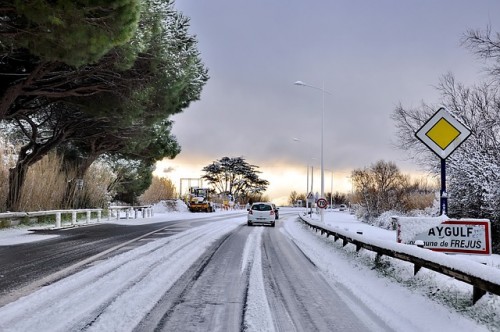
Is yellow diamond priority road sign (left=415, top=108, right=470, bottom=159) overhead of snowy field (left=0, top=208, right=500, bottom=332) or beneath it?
overhead

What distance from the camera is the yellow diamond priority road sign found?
21.6 ft

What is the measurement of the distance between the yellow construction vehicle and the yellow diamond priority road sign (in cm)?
5367

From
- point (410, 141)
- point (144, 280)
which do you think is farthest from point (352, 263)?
point (410, 141)

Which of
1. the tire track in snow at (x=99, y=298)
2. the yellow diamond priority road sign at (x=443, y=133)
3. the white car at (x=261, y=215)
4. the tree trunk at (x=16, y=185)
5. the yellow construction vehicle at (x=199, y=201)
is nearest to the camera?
the tire track in snow at (x=99, y=298)

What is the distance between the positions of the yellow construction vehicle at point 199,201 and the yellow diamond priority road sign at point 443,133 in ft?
176

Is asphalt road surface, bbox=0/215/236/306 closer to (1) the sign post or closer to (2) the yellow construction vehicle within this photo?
(1) the sign post

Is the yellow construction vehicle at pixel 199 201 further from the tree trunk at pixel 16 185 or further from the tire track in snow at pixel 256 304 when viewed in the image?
the tire track in snow at pixel 256 304

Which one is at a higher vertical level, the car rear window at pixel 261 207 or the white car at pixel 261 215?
the car rear window at pixel 261 207

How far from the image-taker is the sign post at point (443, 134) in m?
6.59

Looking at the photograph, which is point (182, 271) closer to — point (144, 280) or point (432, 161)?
point (144, 280)

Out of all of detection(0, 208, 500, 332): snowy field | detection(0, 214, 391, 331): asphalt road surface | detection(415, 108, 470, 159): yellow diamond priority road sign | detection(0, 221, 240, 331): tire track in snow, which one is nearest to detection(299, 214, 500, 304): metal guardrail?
detection(0, 208, 500, 332): snowy field

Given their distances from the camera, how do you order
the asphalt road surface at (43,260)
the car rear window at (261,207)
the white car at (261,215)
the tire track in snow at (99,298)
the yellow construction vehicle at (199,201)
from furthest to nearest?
the yellow construction vehicle at (199,201)
the car rear window at (261,207)
the white car at (261,215)
the asphalt road surface at (43,260)
the tire track in snow at (99,298)

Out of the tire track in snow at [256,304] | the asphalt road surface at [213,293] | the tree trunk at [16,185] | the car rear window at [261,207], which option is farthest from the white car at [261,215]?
the tire track in snow at [256,304]

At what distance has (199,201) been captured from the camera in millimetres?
59562
